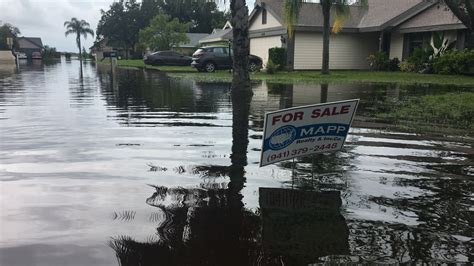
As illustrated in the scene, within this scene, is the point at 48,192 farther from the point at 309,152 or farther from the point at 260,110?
the point at 260,110

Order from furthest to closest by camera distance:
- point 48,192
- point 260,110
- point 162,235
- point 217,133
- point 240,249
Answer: point 260,110, point 217,133, point 48,192, point 162,235, point 240,249

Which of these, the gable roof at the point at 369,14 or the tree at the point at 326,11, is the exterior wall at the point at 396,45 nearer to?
the gable roof at the point at 369,14

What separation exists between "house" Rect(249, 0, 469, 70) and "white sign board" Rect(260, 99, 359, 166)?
24.7 metres

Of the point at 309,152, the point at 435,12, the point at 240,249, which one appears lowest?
the point at 240,249

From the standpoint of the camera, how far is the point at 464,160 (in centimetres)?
645

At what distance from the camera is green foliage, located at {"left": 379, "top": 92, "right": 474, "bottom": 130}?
9484 mm

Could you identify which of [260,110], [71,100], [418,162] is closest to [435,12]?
[260,110]

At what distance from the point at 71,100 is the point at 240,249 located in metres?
12.0

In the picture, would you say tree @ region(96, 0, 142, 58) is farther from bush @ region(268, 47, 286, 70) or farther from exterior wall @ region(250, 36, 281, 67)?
bush @ region(268, 47, 286, 70)

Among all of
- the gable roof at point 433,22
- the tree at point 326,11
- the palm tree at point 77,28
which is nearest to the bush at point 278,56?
the tree at point 326,11

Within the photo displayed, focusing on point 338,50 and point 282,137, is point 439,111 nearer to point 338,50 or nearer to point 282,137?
point 282,137

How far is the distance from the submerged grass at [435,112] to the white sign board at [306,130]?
4.37 meters

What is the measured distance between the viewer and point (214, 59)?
2947cm

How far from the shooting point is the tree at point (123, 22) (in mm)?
81438
